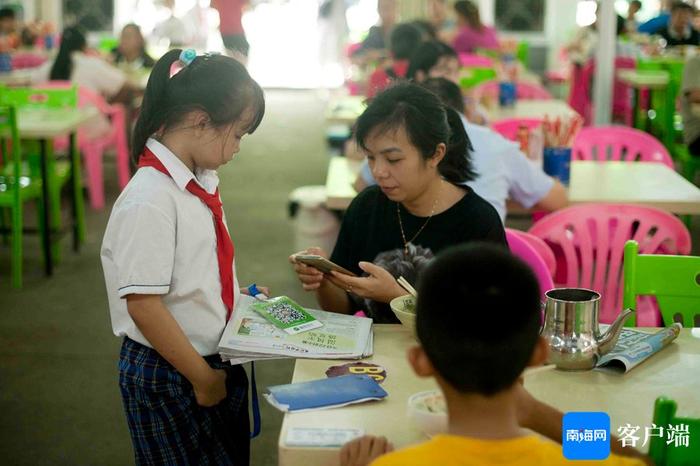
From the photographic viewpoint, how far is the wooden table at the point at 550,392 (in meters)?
1.66

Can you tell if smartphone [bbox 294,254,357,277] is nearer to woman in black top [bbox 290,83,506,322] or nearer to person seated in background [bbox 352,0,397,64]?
woman in black top [bbox 290,83,506,322]

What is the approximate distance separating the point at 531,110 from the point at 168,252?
14.5 feet

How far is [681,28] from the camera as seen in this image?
9562 millimetres

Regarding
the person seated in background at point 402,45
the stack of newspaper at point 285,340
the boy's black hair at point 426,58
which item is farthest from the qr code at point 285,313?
the person seated in background at point 402,45

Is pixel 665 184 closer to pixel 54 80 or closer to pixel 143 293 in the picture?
pixel 143 293

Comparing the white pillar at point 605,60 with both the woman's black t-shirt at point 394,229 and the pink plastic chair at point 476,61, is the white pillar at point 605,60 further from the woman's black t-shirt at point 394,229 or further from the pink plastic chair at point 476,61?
the woman's black t-shirt at point 394,229

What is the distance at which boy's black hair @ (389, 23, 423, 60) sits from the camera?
6.14 m

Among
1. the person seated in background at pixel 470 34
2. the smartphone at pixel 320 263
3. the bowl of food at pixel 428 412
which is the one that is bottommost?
the bowl of food at pixel 428 412

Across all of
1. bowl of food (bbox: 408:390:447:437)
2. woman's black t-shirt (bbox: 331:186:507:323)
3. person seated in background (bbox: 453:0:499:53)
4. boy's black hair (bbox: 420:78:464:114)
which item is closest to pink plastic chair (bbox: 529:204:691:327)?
boy's black hair (bbox: 420:78:464:114)

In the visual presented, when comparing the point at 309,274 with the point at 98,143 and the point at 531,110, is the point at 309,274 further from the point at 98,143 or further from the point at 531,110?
the point at 98,143

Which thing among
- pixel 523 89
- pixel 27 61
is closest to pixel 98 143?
pixel 523 89

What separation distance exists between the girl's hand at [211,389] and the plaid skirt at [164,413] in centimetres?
4

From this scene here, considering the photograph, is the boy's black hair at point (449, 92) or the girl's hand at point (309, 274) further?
the boy's black hair at point (449, 92)
